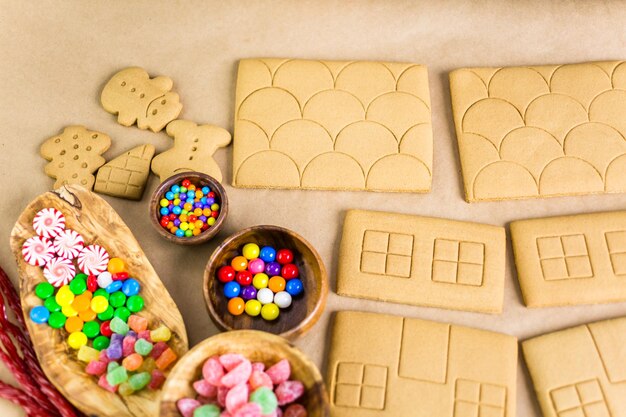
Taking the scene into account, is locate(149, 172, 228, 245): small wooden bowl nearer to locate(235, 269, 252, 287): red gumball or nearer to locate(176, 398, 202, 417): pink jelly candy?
locate(235, 269, 252, 287): red gumball

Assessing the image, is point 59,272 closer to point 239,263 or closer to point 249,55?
point 239,263

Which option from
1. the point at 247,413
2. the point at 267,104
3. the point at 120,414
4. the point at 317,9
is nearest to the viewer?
the point at 247,413

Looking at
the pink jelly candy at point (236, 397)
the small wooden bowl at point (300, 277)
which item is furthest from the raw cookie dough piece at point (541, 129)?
the pink jelly candy at point (236, 397)

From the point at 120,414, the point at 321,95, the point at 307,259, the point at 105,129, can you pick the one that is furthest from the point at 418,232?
the point at 105,129

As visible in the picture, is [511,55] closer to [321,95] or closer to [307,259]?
[321,95]

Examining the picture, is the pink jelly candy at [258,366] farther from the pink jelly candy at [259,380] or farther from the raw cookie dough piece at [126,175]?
the raw cookie dough piece at [126,175]
